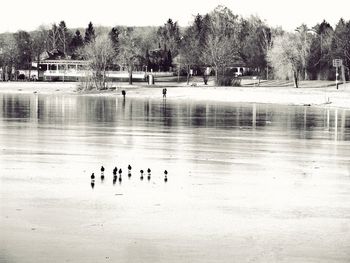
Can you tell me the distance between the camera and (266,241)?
13.7m

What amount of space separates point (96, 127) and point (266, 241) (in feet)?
90.9

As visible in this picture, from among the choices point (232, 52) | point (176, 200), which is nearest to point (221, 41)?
point (232, 52)

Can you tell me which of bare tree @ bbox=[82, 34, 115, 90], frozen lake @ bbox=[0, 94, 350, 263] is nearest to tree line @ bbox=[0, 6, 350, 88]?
bare tree @ bbox=[82, 34, 115, 90]

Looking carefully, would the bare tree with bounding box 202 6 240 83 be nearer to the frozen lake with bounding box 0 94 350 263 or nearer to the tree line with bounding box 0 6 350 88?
the tree line with bounding box 0 6 350 88

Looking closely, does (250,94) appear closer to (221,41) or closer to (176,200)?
(221,41)

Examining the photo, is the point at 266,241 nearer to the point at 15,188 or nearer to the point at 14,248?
the point at 14,248

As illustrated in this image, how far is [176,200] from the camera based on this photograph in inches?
695

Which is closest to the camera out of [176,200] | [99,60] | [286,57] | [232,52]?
[176,200]

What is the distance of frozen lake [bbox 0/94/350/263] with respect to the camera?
1308cm

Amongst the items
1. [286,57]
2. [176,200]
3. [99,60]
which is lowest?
[176,200]

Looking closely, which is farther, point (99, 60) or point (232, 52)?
point (232, 52)

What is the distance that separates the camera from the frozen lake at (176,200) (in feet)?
42.9

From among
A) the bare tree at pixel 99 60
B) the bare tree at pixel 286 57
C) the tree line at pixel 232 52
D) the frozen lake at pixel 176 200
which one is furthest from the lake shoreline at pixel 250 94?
the frozen lake at pixel 176 200

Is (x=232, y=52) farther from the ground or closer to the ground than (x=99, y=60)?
farther from the ground
